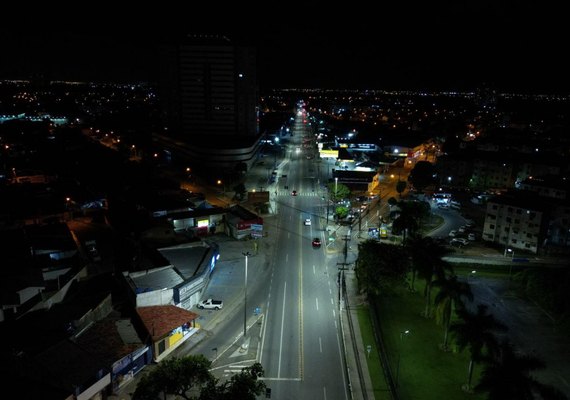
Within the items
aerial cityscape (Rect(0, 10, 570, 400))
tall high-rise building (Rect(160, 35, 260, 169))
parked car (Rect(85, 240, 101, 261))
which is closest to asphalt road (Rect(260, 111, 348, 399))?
aerial cityscape (Rect(0, 10, 570, 400))

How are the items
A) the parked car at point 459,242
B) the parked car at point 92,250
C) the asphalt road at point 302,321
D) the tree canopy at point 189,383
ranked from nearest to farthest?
the tree canopy at point 189,383, the asphalt road at point 302,321, the parked car at point 92,250, the parked car at point 459,242

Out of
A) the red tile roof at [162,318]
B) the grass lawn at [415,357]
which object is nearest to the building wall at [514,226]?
the grass lawn at [415,357]

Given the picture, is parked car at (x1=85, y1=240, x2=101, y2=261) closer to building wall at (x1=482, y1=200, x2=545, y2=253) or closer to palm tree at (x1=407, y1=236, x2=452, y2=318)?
palm tree at (x1=407, y1=236, x2=452, y2=318)

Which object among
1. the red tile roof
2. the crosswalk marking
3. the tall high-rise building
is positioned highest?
the tall high-rise building

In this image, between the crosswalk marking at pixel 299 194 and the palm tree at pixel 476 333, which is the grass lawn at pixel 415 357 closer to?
the palm tree at pixel 476 333

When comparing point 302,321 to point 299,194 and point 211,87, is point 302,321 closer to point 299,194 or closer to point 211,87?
point 299,194

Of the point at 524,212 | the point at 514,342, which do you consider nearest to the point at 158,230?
the point at 514,342
